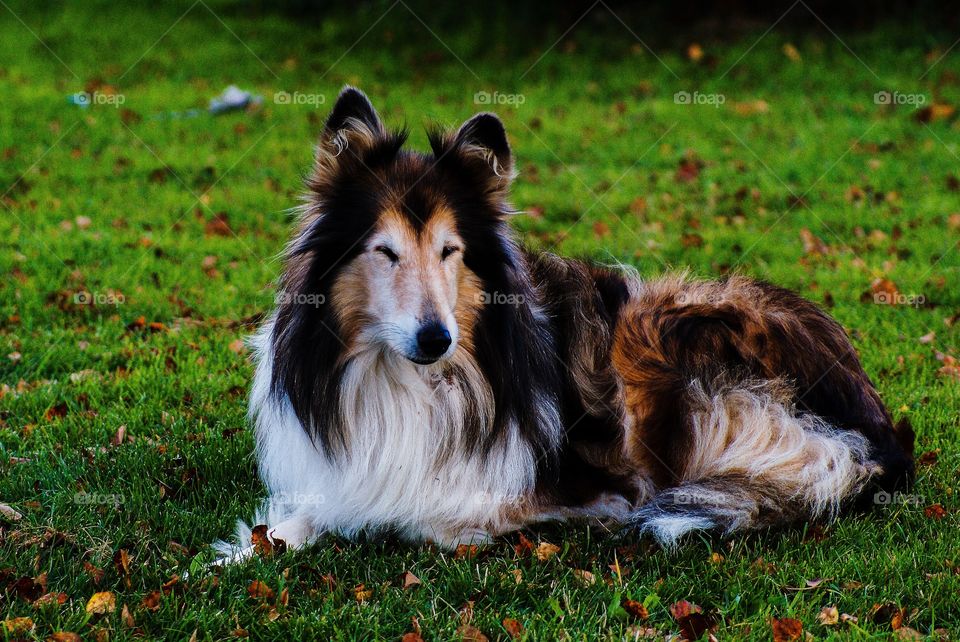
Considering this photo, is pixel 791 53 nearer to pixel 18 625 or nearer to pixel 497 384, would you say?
pixel 497 384

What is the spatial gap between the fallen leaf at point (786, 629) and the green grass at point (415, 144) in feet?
0.12

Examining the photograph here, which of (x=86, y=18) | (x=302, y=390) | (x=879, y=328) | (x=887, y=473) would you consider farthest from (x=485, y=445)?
(x=86, y=18)

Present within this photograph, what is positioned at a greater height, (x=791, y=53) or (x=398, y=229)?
(x=791, y=53)

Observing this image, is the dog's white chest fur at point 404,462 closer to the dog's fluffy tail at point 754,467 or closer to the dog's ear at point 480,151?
the dog's fluffy tail at point 754,467

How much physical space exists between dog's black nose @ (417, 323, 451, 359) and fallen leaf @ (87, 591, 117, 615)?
54.1 inches

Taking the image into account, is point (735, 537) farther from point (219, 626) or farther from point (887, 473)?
point (219, 626)

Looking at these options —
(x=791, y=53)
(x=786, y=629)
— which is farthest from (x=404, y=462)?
(x=791, y=53)

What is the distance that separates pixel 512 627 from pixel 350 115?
1936mm

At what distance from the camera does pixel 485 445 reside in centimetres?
388

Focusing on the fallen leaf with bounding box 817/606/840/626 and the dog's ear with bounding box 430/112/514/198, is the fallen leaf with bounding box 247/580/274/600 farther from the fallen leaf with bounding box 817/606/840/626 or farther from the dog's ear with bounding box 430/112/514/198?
the fallen leaf with bounding box 817/606/840/626

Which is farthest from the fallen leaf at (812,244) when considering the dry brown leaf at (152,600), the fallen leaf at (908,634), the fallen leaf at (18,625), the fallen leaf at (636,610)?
the fallen leaf at (18,625)

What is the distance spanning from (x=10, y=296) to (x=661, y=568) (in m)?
4.93

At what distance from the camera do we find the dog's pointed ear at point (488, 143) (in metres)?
3.69

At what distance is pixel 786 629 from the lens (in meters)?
3.29
